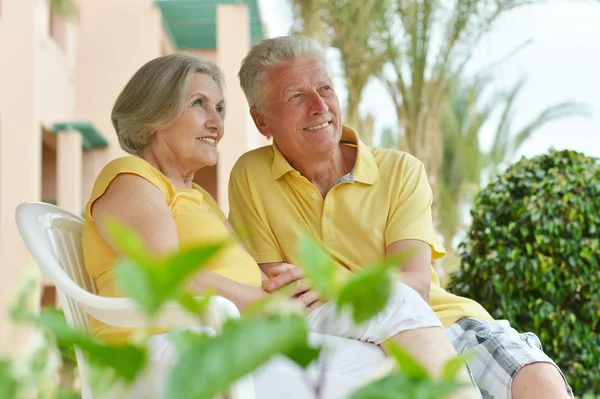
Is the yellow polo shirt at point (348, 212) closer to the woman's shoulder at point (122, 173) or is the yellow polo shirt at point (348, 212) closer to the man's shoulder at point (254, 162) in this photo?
the man's shoulder at point (254, 162)

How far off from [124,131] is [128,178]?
15.4 inches

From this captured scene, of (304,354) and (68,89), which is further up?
(304,354)

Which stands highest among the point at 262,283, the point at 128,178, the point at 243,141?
the point at 128,178

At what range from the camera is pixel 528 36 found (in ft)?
30.7

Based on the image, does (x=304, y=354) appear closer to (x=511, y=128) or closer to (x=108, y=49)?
(x=108, y=49)

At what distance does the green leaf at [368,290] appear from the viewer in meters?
0.36

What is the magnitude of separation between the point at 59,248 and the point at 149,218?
0.41 metres

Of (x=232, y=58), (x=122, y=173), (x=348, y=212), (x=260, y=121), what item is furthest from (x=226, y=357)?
(x=232, y=58)

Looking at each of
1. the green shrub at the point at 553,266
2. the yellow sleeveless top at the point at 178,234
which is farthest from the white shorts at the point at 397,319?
the green shrub at the point at 553,266

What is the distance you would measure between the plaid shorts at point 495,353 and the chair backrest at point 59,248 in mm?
1231

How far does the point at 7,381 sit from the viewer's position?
343 mm

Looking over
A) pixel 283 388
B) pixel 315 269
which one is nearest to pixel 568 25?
pixel 283 388

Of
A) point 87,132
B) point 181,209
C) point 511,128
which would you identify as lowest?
point 511,128

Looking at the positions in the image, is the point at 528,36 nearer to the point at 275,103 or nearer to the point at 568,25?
the point at 275,103
